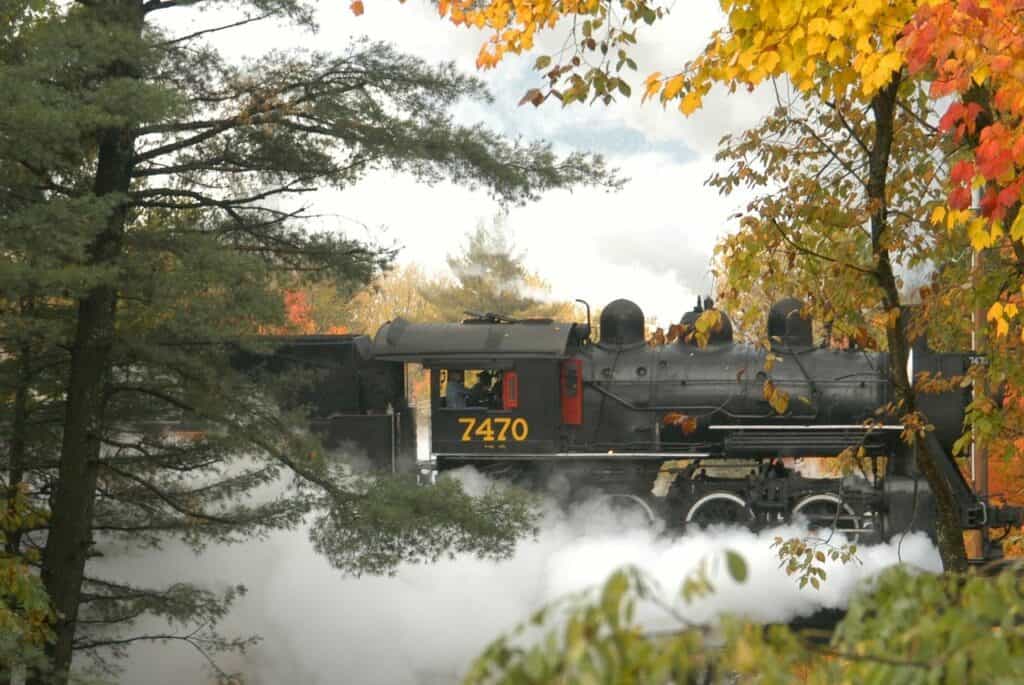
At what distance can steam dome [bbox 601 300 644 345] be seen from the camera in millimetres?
15344

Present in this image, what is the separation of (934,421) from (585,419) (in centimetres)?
445

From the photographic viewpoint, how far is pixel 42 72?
28.0ft

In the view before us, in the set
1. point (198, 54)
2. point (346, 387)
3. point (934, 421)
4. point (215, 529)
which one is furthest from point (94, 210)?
point (934, 421)

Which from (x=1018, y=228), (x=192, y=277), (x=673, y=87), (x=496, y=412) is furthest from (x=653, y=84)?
(x=496, y=412)

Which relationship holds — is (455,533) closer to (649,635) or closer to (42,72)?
(42,72)

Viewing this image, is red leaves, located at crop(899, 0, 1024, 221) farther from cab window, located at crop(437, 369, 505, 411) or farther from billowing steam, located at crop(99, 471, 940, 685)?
cab window, located at crop(437, 369, 505, 411)

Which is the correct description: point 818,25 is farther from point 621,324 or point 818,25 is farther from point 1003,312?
point 621,324

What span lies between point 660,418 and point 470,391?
2.54 m

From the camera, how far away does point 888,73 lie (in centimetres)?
561

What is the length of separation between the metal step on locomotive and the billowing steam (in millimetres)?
564

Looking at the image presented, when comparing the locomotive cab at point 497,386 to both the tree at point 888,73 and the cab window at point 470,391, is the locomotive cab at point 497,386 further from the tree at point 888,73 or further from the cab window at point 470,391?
the tree at point 888,73

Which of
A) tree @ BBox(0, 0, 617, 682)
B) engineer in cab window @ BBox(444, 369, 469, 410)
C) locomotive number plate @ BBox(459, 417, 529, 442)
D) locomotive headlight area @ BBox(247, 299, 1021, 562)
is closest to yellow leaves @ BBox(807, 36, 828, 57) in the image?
tree @ BBox(0, 0, 617, 682)

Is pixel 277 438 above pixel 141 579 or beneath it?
above

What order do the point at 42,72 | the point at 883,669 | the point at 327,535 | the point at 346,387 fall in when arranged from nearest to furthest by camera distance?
the point at 883,669 < the point at 42,72 < the point at 327,535 < the point at 346,387
